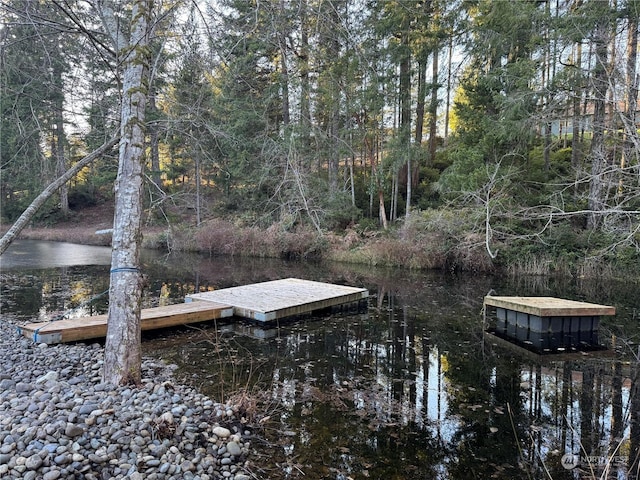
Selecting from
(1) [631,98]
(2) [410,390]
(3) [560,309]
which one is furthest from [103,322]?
(1) [631,98]

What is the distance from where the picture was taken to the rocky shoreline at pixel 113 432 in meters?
2.75

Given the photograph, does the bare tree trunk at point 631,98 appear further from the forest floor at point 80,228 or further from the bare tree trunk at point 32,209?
the forest floor at point 80,228

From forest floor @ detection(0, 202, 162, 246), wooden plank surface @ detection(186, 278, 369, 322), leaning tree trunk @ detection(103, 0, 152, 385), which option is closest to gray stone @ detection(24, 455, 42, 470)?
leaning tree trunk @ detection(103, 0, 152, 385)

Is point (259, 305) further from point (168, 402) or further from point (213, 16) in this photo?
point (213, 16)

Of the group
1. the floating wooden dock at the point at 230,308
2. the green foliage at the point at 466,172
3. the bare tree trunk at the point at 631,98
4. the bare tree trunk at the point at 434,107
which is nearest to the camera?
the floating wooden dock at the point at 230,308

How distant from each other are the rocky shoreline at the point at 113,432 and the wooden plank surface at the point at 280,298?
3.11 meters

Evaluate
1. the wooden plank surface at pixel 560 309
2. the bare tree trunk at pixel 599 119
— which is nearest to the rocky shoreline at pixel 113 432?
the wooden plank surface at pixel 560 309

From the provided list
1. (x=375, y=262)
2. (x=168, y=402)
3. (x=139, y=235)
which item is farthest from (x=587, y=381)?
(x=375, y=262)

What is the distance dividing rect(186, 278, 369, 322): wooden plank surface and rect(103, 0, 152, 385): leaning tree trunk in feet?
11.0

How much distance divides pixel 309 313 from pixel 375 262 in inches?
305

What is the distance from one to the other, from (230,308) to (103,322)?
208cm

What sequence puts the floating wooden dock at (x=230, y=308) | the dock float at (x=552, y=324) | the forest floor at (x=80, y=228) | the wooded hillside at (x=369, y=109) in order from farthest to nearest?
the forest floor at (x=80, y=228) < the dock float at (x=552, y=324) < the floating wooden dock at (x=230, y=308) < the wooded hillside at (x=369, y=109)

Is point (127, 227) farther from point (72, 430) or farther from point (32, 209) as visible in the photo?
point (72, 430)

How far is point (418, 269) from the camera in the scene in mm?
14812
